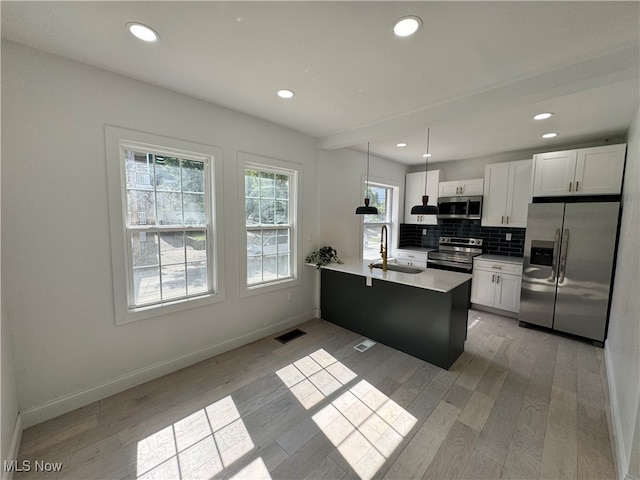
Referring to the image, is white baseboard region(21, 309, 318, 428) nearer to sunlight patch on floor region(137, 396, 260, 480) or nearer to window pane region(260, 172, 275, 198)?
sunlight patch on floor region(137, 396, 260, 480)

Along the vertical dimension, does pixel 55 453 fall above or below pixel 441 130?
below

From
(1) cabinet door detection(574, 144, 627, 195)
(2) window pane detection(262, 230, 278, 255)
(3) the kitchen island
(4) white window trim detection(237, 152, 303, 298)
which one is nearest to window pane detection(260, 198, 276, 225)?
(2) window pane detection(262, 230, 278, 255)

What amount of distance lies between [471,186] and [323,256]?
2875mm

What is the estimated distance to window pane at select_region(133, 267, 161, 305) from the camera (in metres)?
2.31

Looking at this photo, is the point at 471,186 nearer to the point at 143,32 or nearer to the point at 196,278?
the point at 196,278

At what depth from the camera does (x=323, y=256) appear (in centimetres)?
371

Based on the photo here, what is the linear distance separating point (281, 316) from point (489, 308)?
326 cm

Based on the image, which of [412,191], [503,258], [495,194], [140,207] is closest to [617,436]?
[503,258]

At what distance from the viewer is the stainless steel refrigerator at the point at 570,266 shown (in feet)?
9.90

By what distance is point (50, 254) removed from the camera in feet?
6.13

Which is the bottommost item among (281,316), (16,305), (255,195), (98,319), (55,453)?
(55,453)

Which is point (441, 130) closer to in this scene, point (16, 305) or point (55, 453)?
point (16, 305)

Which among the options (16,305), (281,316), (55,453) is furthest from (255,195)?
(55,453)

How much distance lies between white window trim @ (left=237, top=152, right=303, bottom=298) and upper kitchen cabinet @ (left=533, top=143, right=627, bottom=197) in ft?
10.8
